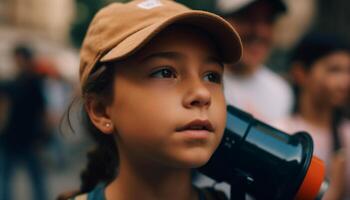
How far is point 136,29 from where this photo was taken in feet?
6.99

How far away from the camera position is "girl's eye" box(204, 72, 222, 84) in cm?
215

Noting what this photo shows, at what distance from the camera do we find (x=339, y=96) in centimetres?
387

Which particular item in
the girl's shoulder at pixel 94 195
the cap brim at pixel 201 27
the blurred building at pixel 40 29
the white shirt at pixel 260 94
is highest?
the cap brim at pixel 201 27

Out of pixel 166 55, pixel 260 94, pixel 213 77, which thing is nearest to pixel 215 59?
pixel 213 77

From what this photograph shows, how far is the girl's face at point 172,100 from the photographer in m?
2.00

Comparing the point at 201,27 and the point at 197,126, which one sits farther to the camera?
the point at 201,27

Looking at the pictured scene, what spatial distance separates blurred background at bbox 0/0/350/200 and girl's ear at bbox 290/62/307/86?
0.37 meters

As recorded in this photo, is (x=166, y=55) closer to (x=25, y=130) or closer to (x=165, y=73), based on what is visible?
(x=165, y=73)

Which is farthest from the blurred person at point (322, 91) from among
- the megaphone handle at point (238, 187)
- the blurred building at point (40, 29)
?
the blurred building at point (40, 29)

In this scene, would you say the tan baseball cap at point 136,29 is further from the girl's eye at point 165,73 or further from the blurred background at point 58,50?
the blurred background at point 58,50

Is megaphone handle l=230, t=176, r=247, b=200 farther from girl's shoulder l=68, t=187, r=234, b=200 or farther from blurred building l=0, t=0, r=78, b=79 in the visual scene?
blurred building l=0, t=0, r=78, b=79

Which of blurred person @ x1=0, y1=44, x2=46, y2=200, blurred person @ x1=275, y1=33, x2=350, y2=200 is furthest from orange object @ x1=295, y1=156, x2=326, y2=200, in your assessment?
blurred person @ x1=0, y1=44, x2=46, y2=200

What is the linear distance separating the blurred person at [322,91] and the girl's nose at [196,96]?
1.64 m

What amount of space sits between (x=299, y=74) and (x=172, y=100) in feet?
6.92
